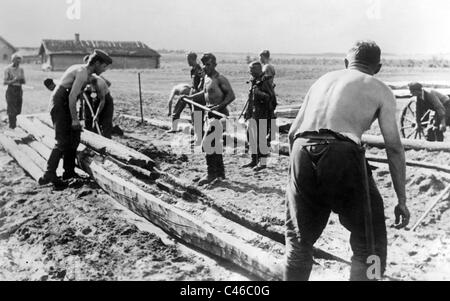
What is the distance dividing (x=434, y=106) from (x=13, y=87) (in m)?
9.28

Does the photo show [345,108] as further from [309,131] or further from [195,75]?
[195,75]

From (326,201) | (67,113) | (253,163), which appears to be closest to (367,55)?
(326,201)

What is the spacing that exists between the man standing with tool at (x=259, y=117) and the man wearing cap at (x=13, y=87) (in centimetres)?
633

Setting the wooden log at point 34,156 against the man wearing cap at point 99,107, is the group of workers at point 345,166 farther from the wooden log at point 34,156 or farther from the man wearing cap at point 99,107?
the man wearing cap at point 99,107

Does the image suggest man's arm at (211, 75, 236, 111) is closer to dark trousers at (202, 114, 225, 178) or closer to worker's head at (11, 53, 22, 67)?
dark trousers at (202, 114, 225, 178)

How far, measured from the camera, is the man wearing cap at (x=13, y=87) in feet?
37.3

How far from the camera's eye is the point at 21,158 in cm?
798

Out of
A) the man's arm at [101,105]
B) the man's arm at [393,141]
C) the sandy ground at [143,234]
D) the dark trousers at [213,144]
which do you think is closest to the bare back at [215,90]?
the dark trousers at [213,144]

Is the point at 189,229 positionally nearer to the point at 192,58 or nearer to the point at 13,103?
the point at 192,58

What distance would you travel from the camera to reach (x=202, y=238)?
14.1ft

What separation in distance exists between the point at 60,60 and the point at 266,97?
116ft

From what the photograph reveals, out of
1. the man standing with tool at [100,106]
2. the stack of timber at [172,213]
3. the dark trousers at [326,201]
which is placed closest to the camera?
the dark trousers at [326,201]

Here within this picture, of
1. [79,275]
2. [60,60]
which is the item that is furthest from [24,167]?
[60,60]

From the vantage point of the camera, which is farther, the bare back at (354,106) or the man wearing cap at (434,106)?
the man wearing cap at (434,106)
